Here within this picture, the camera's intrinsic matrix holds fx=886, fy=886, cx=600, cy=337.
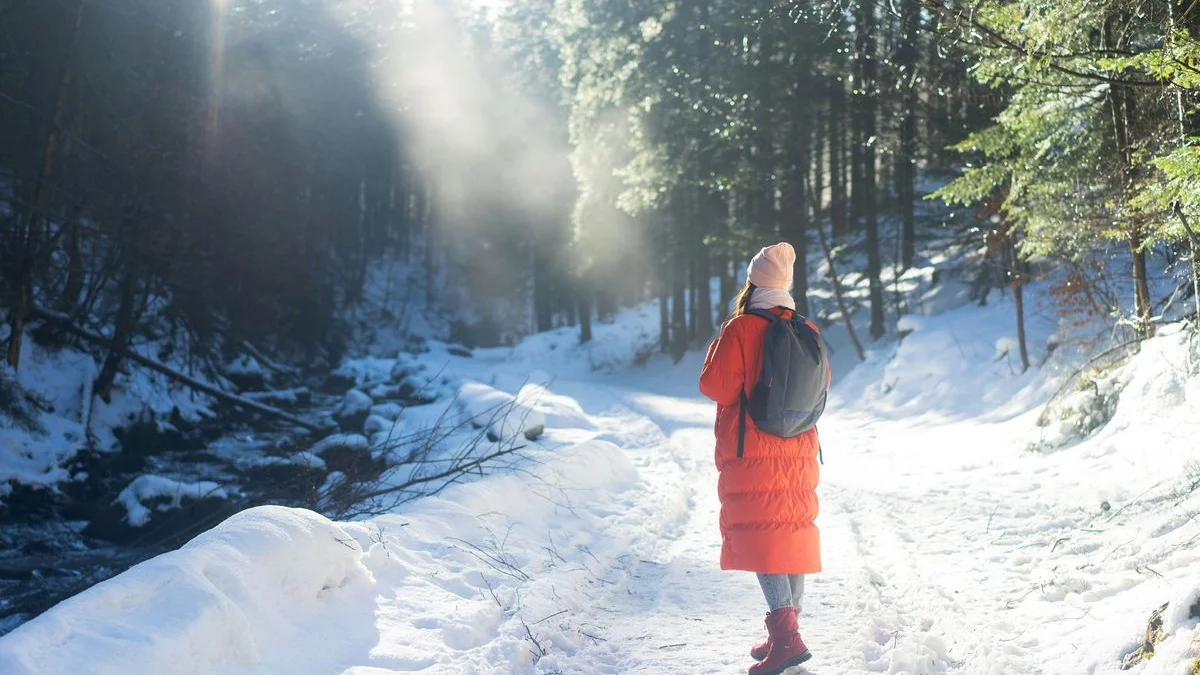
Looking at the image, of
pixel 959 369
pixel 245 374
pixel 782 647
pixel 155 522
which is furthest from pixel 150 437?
pixel 782 647

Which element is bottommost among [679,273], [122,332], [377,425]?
[377,425]

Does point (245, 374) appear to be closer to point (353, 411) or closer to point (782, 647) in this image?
point (353, 411)

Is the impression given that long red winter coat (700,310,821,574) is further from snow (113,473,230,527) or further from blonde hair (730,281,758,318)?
snow (113,473,230,527)

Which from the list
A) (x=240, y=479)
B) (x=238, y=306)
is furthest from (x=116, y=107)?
(x=240, y=479)

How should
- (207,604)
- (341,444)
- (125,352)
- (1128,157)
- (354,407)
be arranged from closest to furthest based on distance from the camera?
1. (207,604)
2. (1128,157)
3. (341,444)
4. (125,352)
5. (354,407)

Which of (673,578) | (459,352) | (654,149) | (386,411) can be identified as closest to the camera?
(673,578)

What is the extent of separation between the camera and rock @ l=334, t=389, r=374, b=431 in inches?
695

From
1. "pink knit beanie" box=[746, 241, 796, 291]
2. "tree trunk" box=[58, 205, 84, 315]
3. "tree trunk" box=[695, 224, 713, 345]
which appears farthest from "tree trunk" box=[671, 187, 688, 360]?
"pink knit beanie" box=[746, 241, 796, 291]

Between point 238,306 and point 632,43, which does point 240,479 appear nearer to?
point 238,306

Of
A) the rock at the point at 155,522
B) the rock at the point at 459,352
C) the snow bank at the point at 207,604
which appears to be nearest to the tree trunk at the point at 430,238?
the rock at the point at 459,352

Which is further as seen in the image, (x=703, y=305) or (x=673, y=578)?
(x=703, y=305)

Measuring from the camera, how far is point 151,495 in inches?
443

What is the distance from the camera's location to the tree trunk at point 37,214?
11922 millimetres

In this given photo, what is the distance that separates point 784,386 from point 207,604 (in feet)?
9.42
